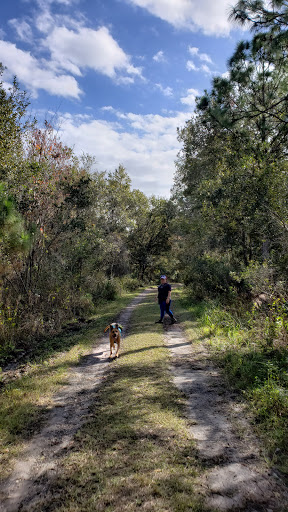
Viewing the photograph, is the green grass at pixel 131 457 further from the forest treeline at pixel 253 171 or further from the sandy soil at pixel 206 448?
the forest treeline at pixel 253 171

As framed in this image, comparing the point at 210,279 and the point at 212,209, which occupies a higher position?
the point at 212,209

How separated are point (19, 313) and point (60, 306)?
7.91 feet

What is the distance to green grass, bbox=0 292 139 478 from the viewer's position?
3754 mm

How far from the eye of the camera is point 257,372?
17.5 ft

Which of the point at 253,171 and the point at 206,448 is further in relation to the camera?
the point at 253,171

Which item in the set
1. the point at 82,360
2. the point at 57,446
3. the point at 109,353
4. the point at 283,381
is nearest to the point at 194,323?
the point at 109,353

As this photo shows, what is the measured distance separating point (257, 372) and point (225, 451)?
2.31 m

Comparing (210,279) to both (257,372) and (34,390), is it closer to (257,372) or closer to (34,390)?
(257,372)

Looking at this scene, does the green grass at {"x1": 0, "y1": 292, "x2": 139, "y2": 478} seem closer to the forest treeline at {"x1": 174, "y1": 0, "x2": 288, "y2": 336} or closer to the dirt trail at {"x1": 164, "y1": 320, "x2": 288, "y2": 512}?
the dirt trail at {"x1": 164, "y1": 320, "x2": 288, "y2": 512}

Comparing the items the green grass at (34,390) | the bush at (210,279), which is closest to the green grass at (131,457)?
the green grass at (34,390)

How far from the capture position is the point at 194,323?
33.6ft

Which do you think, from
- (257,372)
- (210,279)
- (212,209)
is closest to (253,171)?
(212,209)

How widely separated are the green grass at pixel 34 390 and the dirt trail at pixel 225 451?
7.35 ft

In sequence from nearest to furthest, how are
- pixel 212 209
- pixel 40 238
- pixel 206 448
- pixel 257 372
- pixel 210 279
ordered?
pixel 206 448, pixel 257 372, pixel 40 238, pixel 212 209, pixel 210 279
